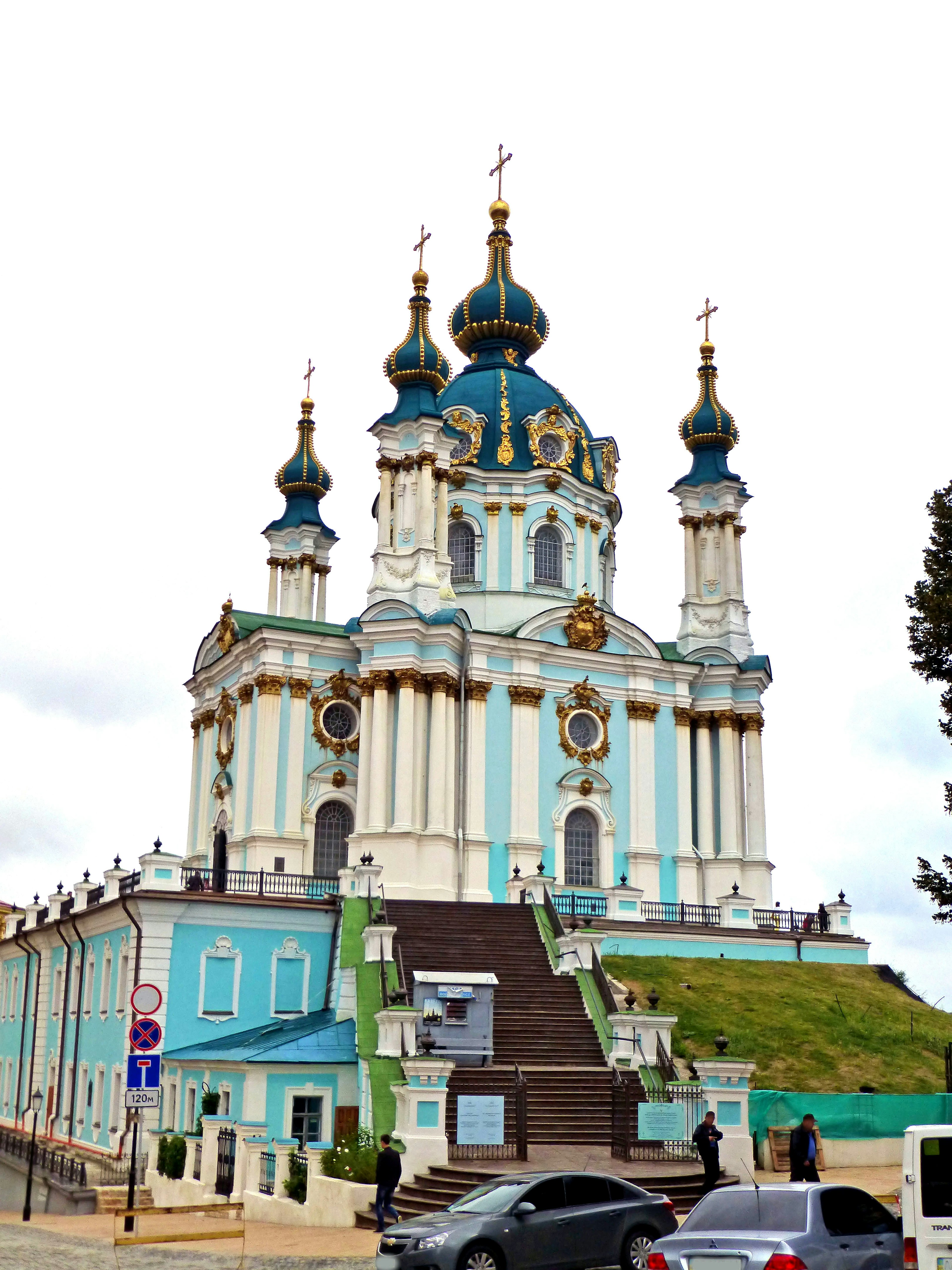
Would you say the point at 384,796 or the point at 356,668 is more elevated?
the point at 356,668

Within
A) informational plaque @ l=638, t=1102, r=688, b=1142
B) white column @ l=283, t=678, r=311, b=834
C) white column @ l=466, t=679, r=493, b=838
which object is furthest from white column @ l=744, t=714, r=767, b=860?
informational plaque @ l=638, t=1102, r=688, b=1142

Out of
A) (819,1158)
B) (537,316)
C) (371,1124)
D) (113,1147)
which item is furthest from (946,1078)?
(537,316)

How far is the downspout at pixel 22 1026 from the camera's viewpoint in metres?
39.2

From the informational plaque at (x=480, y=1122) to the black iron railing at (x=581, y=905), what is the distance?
13606 millimetres

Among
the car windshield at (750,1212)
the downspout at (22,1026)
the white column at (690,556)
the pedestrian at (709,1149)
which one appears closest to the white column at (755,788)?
the white column at (690,556)

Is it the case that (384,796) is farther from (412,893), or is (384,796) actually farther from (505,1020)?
(505,1020)

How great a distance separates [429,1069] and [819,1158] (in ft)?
19.9

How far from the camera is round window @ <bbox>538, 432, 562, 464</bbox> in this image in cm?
4622

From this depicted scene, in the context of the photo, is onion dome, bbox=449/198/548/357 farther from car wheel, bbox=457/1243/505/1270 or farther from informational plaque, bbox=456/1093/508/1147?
car wheel, bbox=457/1243/505/1270

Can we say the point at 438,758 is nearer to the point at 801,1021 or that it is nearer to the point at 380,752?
the point at 380,752

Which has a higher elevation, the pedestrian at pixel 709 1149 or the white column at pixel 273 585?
the white column at pixel 273 585

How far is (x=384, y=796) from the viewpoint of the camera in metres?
39.2

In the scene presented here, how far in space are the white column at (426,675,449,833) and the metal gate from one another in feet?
51.3

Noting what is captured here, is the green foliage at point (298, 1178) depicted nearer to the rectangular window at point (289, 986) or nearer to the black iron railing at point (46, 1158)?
the black iron railing at point (46, 1158)
